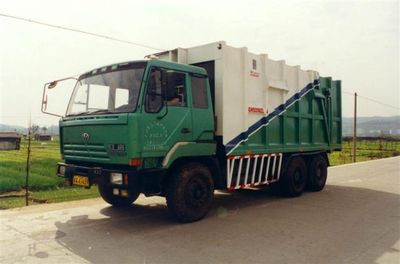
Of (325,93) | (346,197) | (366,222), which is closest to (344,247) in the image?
(366,222)

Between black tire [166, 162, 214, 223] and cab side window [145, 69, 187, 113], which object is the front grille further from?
black tire [166, 162, 214, 223]

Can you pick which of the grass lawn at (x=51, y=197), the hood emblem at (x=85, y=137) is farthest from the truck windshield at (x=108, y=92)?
the grass lawn at (x=51, y=197)

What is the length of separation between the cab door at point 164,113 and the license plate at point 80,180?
47.8 inches

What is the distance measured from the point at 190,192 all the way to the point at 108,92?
2192mm

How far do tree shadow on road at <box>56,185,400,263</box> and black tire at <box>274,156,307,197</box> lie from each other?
0.63 metres

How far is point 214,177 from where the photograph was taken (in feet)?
22.4

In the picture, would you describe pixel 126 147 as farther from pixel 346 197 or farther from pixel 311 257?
pixel 346 197

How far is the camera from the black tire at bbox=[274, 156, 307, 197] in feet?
28.2

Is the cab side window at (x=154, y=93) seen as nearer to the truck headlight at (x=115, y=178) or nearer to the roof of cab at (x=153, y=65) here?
the roof of cab at (x=153, y=65)

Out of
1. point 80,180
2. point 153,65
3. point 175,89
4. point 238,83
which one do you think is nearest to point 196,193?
point 175,89

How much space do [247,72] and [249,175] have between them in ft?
7.27

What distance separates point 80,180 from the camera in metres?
5.95

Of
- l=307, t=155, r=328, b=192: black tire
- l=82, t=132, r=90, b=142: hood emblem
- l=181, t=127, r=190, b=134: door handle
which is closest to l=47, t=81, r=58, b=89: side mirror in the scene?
l=82, t=132, r=90, b=142: hood emblem

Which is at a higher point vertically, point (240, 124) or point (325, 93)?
point (325, 93)
